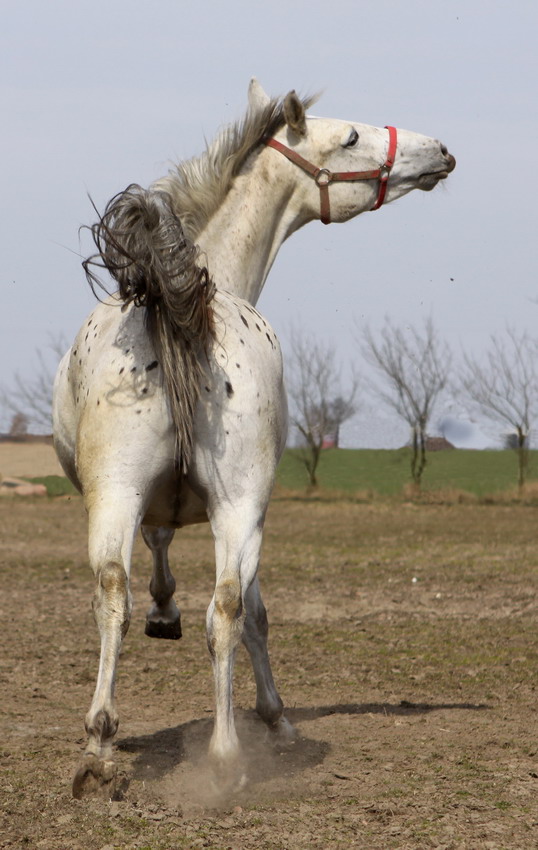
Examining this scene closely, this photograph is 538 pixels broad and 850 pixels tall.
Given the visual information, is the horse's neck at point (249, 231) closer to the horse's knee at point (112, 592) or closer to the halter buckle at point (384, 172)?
the halter buckle at point (384, 172)

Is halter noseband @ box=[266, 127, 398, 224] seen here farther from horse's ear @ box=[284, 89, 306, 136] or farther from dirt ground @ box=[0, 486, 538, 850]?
dirt ground @ box=[0, 486, 538, 850]

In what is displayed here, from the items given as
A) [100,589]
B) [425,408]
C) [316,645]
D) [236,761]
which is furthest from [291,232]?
[425,408]

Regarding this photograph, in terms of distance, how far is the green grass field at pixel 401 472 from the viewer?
33.8 metres

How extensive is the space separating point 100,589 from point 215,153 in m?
2.59

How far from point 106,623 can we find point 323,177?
9.46ft

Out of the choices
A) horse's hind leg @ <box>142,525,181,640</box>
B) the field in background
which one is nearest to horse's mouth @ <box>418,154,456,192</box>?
horse's hind leg @ <box>142,525,181,640</box>

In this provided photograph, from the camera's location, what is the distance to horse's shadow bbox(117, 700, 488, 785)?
491 centimetres

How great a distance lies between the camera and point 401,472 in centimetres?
3694


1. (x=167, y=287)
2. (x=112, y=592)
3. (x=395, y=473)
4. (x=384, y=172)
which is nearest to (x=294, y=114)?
(x=384, y=172)

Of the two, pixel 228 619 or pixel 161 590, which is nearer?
pixel 228 619

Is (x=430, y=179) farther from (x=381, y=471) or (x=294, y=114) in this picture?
(x=381, y=471)

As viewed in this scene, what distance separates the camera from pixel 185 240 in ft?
14.5

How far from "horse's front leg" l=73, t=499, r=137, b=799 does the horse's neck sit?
168cm

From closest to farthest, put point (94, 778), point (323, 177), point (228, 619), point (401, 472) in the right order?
point (94, 778) → point (228, 619) → point (323, 177) → point (401, 472)
